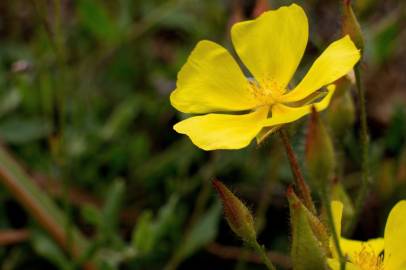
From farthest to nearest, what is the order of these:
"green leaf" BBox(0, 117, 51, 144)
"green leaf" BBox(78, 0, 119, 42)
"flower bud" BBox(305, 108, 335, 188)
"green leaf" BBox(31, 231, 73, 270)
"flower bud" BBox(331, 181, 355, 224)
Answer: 1. "green leaf" BBox(78, 0, 119, 42)
2. "green leaf" BBox(0, 117, 51, 144)
3. "green leaf" BBox(31, 231, 73, 270)
4. "flower bud" BBox(331, 181, 355, 224)
5. "flower bud" BBox(305, 108, 335, 188)

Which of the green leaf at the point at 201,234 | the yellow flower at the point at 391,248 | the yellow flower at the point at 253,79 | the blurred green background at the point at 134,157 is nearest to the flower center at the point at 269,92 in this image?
the yellow flower at the point at 253,79

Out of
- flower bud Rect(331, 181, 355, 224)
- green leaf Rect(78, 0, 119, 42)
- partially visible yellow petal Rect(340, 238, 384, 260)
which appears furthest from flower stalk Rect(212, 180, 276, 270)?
green leaf Rect(78, 0, 119, 42)

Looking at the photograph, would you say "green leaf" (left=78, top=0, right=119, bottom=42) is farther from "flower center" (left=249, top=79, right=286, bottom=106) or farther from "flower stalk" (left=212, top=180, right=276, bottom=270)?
"flower stalk" (left=212, top=180, right=276, bottom=270)

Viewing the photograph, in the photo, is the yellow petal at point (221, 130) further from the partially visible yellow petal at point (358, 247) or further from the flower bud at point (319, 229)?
the partially visible yellow petal at point (358, 247)

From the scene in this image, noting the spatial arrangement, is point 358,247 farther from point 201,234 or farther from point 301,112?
point 201,234

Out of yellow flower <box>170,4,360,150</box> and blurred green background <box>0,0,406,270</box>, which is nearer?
yellow flower <box>170,4,360,150</box>

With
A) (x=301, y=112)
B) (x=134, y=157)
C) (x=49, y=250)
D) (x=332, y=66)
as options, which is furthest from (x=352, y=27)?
(x=134, y=157)

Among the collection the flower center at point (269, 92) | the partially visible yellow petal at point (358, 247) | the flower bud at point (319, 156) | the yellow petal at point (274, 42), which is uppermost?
the yellow petal at point (274, 42)
